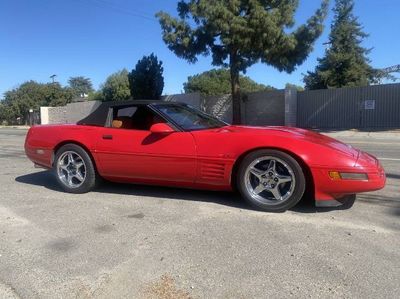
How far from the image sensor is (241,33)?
24.2 metres

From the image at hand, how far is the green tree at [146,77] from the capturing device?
33156 millimetres

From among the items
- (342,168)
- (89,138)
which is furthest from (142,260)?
(89,138)

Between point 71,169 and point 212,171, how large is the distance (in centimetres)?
203

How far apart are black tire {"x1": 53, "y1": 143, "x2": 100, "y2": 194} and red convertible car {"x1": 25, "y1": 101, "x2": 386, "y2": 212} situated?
13mm

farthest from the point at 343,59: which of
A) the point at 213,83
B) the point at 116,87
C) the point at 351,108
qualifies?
the point at 213,83

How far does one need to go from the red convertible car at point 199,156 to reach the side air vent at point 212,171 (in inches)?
0.4

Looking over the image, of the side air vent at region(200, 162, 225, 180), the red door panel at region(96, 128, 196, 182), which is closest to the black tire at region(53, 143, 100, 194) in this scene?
the red door panel at region(96, 128, 196, 182)

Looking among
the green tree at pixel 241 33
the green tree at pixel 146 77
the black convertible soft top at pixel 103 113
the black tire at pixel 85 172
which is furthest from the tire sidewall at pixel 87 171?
the green tree at pixel 146 77

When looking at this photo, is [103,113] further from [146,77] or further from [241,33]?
[146,77]

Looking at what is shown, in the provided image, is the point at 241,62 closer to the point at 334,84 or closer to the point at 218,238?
the point at 334,84

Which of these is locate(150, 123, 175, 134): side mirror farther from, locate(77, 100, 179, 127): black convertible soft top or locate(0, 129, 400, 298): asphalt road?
locate(0, 129, 400, 298): asphalt road

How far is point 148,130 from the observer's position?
209 inches

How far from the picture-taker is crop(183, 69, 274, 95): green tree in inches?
2894

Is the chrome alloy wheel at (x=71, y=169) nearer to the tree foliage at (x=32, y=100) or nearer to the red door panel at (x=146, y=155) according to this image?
the red door panel at (x=146, y=155)
